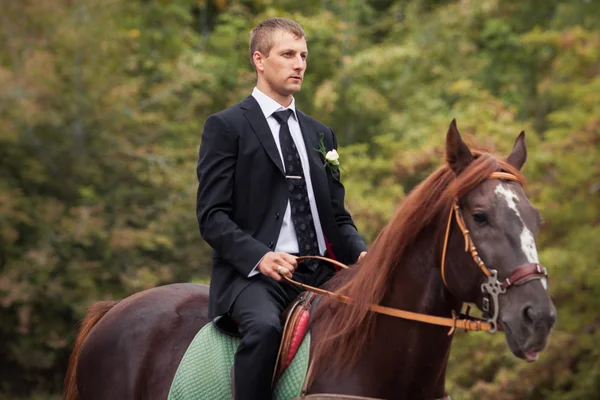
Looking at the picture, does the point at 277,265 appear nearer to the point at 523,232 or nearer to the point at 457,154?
the point at 457,154

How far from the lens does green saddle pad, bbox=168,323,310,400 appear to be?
162 inches

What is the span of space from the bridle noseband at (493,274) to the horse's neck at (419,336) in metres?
0.14

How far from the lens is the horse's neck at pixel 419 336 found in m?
3.78

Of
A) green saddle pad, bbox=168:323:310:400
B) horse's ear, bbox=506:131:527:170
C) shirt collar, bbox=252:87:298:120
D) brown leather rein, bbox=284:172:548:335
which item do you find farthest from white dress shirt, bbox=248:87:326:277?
horse's ear, bbox=506:131:527:170

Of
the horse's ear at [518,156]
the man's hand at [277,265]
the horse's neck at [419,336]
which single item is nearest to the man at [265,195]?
the man's hand at [277,265]

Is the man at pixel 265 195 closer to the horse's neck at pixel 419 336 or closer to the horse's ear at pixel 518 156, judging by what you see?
the horse's neck at pixel 419 336

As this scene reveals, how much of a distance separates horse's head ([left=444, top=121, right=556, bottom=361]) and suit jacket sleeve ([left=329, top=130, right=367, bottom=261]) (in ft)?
2.86

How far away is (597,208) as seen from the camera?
12.6 m

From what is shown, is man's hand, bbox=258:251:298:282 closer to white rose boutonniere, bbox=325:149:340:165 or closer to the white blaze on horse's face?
white rose boutonniere, bbox=325:149:340:165

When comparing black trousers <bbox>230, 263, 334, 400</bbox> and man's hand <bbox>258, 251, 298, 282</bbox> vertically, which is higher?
man's hand <bbox>258, 251, 298, 282</bbox>

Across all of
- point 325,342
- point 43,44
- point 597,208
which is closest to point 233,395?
point 325,342

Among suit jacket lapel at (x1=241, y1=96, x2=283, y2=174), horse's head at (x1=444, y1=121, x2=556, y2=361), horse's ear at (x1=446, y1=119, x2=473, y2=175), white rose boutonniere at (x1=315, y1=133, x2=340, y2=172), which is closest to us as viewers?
horse's head at (x1=444, y1=121, x2=556, y2=361)

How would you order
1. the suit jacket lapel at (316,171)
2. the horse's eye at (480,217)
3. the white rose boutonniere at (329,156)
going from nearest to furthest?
the horse's eye at (480,217)
the suit jacket lapel at (316,171)
the white rose boutonniere at (329,156)

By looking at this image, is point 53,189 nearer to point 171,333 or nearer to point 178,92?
point 178,92
